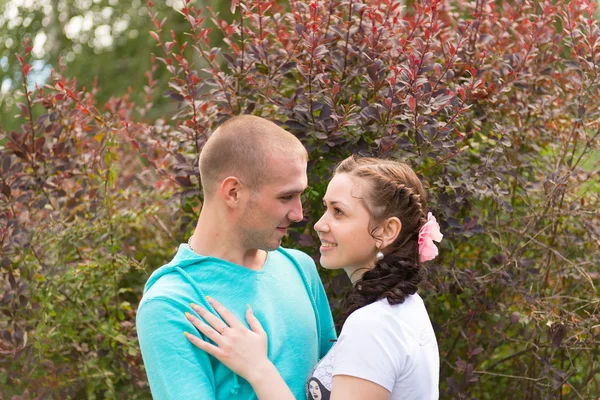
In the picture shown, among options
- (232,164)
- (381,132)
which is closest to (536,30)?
(381,132)

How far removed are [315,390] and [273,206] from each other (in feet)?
2.04

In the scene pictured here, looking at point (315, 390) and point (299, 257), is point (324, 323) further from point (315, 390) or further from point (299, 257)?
point (315, 390)

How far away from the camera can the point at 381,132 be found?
10.9ft

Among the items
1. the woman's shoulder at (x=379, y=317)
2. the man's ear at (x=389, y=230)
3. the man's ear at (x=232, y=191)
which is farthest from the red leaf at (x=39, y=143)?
the woman's shoulder at (x=379, y=317)

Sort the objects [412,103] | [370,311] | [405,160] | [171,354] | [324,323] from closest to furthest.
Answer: [171,354] < [370,311] < [324,323] < [412,103] < [405,160]

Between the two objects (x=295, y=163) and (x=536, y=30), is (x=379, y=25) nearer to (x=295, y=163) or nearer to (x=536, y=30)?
(x=536, y=30)

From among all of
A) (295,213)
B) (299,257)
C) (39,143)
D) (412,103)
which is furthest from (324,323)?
(39,143)

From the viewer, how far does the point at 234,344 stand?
2.26m

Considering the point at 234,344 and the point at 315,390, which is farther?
the point at 315,390

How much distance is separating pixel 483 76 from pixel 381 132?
68 centimetres

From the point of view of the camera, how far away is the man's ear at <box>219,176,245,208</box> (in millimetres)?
2490

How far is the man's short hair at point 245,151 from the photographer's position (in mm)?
2488

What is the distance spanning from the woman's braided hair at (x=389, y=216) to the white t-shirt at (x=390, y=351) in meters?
0.06

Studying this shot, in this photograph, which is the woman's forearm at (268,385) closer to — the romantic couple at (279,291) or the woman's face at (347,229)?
the romantic couple at (279,291)
